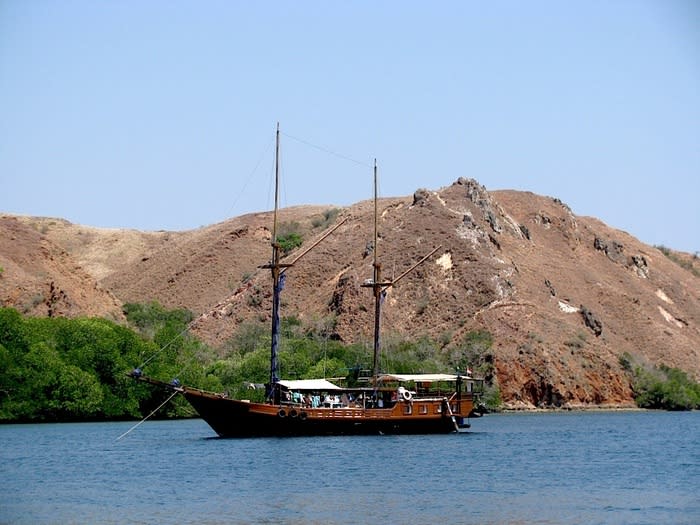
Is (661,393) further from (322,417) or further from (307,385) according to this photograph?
(322,417)

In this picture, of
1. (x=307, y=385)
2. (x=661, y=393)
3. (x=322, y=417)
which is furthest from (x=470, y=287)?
(x=322, y=417)

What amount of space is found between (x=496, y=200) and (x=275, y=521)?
124501 mm

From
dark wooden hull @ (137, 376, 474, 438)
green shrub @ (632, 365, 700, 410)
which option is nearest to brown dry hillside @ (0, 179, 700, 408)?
green shrub @ (632, 365, 700, 410)

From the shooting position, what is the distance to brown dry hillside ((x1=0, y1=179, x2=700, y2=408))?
12244 centimetres

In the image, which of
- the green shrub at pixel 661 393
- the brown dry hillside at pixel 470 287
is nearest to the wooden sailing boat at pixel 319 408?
the brown dry hillside at pixel 470 287

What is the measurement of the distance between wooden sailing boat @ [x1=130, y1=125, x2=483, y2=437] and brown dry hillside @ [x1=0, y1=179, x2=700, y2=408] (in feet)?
125

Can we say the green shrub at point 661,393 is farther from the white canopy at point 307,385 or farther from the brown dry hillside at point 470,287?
the white canopy at point 307,385

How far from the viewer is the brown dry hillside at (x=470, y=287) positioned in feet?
402

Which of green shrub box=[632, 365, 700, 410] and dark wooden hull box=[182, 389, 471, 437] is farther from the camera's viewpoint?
green shrub box=[632, 365, 700, 410]

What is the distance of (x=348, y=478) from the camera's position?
179 feet

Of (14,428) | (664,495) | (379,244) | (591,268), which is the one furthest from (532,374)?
(664,495)

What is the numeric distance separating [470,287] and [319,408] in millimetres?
A: 58331

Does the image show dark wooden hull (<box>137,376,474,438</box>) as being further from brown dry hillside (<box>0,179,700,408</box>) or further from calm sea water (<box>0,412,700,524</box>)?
brown dry hillside (<box>0,179,700,408</box>)

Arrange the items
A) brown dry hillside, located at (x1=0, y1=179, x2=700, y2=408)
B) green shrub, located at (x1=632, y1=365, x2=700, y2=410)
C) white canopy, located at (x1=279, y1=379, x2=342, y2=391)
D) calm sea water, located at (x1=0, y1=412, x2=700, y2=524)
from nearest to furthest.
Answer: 1. calm sea water, located at (x1=0, y1=412, x2=700, y2=524)
2. white canopy, located at (x1=279, y1=379, x2=342, y2=391)
3. brown dry hillside, located at (x1=0, y1=179, x2=700, y2=408)
4. green shrub, located at (x1=632, y1=365, x2=700, y2=410)
